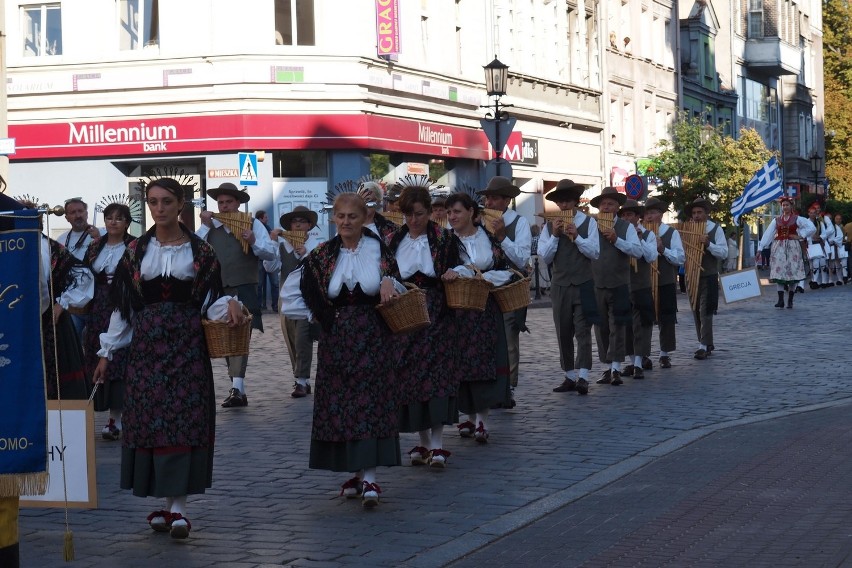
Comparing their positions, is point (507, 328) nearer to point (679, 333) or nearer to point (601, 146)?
point (679, 333)

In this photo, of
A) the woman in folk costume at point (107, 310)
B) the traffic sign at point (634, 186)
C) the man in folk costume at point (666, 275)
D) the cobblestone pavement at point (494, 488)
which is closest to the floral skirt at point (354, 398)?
the cobblestone pavement at point (494, 488)

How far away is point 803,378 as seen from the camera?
1572 centimetres

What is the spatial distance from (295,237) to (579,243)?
321 centimetres

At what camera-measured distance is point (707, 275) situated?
61.8ft

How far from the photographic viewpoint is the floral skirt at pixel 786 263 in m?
29.1

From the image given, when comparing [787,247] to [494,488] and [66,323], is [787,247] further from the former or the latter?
[494,488]

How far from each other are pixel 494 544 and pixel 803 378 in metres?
8.63

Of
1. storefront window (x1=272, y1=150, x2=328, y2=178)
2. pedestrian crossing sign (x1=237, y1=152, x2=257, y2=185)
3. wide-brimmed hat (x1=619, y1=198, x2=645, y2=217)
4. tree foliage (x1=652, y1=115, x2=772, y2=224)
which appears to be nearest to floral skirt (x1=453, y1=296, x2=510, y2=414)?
wide-brimmed hat (x1=619, y1=198, x2=645, y2=217)

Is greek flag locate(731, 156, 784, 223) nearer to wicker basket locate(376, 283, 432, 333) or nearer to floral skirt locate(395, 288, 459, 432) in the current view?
floral skirt locate(395, 288, 459, 432)

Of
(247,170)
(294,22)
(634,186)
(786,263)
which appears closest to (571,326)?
(247,170)

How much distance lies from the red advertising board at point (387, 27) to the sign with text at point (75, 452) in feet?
88.6

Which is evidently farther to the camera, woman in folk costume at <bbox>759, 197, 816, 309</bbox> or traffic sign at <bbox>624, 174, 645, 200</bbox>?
traffic sign at <bbox>624, 174, 645, 200</bbox>

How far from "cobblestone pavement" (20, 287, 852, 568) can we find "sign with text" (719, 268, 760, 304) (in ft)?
17.2

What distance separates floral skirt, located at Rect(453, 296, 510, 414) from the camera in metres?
11.1
